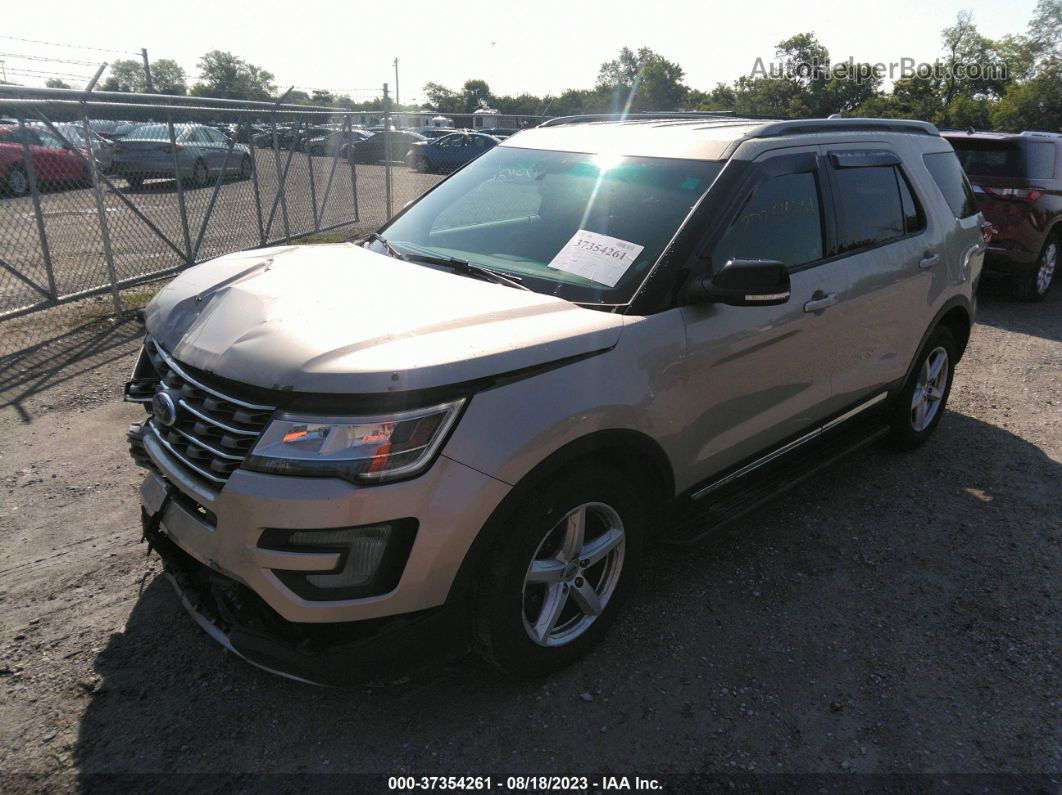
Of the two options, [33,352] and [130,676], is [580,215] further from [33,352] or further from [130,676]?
[33,352]

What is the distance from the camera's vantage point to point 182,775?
7.95 ft

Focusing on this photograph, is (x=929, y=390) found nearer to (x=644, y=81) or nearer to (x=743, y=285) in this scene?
(x=743, y=285)

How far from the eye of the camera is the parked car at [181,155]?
7773 millimetres

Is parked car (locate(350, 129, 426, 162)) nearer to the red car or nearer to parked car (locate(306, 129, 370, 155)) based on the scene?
parked car (locate(306, 129, 370, 155))

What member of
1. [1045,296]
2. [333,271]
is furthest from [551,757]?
[1045,296]

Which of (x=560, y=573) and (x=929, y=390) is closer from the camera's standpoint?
(x=560, y=573)

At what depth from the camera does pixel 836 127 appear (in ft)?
13.1

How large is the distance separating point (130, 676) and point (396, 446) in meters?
1.52

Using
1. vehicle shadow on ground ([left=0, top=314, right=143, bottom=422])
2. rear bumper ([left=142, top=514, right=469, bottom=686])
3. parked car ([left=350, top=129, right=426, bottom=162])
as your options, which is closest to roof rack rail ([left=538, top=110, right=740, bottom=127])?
rear bumper ([left=142, top=514, right=469, bottom=686])

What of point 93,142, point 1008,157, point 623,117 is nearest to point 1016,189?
point 1008,157

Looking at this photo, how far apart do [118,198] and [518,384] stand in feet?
21.7

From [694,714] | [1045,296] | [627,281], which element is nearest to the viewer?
[694,714]

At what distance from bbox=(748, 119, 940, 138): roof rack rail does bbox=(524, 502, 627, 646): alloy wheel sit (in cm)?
184

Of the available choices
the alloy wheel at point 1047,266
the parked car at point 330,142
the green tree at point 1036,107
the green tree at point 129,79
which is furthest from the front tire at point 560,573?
the green tree at point 129,79
